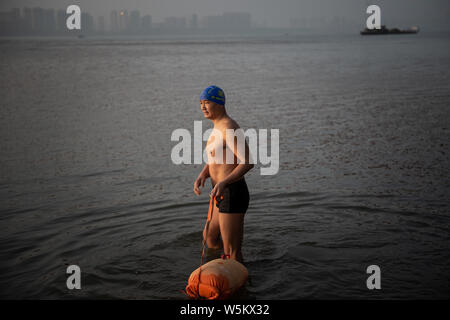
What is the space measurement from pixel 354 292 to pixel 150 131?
11.1 meters

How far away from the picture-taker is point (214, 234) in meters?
6.28

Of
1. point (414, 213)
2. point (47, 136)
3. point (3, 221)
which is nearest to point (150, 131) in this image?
point (47, 136)

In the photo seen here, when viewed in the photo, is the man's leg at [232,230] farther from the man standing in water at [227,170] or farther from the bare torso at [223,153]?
the bare torso at [223,153]

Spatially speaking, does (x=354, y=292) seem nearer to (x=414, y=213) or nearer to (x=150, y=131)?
(x=414, y=213)

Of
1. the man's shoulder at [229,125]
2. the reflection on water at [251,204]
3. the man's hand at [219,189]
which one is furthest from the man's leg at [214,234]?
the man's shoulder at [229,125]

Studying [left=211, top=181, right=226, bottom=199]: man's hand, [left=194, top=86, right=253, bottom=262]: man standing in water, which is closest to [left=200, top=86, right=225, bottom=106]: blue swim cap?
[left=194, top=86, right=253, bottom=262]: man standing in water

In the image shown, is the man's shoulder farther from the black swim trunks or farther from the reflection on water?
the reflection on water

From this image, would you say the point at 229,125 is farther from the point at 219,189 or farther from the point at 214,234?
the point at 214,234

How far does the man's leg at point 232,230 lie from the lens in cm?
566

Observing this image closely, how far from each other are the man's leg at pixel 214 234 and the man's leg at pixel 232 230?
267 millimetres

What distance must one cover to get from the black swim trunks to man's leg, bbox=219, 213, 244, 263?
64 millimetres

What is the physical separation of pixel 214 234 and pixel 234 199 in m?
0.88

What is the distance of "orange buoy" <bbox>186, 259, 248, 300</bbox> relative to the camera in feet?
17.0
